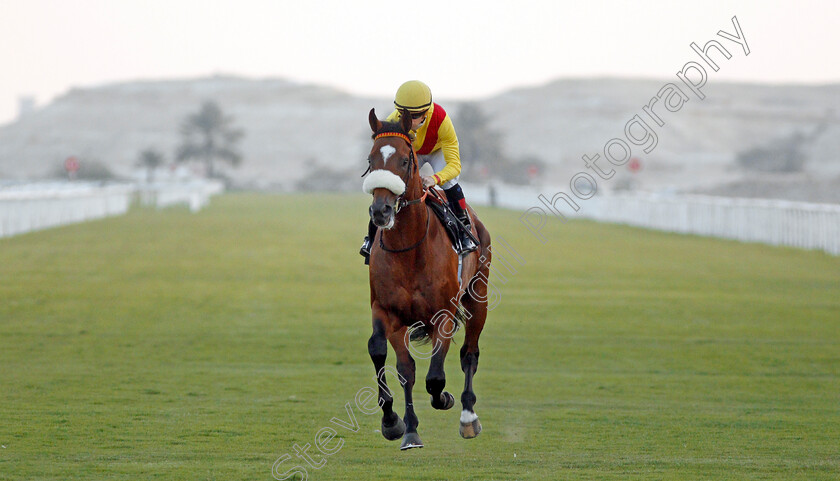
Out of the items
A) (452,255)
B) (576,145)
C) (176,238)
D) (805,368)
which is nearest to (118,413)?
(452,255)

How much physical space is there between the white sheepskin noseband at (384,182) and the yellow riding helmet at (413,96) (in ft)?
2.78

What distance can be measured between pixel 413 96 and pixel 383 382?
1830 mm

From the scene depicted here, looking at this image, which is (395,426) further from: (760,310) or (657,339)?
(760,310)

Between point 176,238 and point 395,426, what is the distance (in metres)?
21.6

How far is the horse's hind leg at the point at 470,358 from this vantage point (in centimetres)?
688

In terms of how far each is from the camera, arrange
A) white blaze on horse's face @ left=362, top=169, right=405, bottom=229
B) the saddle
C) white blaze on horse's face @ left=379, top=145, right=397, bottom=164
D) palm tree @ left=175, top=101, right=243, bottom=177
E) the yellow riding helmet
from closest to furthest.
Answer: white blaze on horse's face @ left=362, top=169, right=405, bottom=229 → white blaze on horse's face @ left=379, top=145, right=397, bottom=164 → the yellow riding helmet → the saddle → palm tree @ left=175, top=101, right=243, bottom=177

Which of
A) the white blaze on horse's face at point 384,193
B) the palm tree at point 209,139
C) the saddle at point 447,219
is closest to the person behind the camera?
the white blaze on horse's face at point 384,193

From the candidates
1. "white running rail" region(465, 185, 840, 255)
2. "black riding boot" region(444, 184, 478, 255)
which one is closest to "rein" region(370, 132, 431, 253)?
"black riding boot" region(444, 184, 478, 255)

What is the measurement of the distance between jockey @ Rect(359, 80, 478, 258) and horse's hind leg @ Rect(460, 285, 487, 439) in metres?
0.68

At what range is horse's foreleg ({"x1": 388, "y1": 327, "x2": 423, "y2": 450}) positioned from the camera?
255 inches

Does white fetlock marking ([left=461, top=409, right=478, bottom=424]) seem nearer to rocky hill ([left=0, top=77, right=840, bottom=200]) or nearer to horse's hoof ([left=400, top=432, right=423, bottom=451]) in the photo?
horse's hoof ([left=400, top=432, right=423, bottom=451])

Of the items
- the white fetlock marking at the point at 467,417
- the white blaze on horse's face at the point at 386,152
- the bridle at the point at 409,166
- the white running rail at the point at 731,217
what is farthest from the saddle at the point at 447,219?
the white running rail at the point at 731,217

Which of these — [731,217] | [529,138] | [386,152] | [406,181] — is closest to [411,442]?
[406,181]

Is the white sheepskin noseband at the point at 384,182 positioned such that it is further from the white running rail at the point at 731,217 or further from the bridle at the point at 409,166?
the white running rail at the point at 731,217
